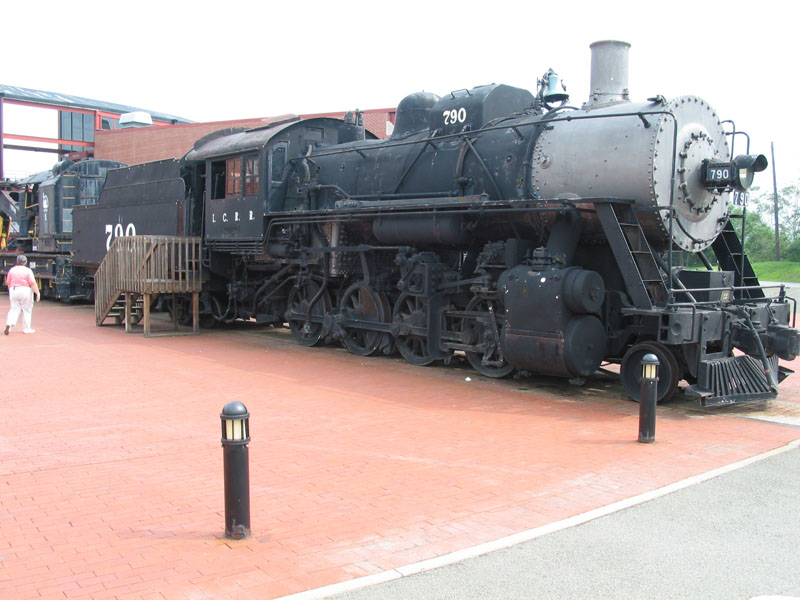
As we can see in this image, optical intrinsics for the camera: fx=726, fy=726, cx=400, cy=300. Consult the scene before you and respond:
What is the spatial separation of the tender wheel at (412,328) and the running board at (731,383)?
4094 mm

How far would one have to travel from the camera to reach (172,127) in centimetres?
3388

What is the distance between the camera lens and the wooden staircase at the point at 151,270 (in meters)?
→ 14.2

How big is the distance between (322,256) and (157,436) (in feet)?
19.9

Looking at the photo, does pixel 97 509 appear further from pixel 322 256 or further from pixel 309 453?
pixel 322 256

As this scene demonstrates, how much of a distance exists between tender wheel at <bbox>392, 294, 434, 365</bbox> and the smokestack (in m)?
3.74

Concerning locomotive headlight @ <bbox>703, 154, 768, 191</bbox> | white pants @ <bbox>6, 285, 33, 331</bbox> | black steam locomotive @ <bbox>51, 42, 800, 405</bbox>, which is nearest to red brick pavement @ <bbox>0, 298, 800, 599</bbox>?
black steam locomotive @ <bbox>51, 42, 800, 405</bbox>

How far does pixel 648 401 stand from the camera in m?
6.59

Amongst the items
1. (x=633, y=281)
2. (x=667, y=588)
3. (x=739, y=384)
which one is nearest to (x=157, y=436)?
(x=667, y=588)

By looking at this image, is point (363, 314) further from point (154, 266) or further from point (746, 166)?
point (746, 166)

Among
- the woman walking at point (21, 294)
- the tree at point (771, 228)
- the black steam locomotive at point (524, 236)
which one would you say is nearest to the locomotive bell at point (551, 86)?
the black steam locomotive at point (524, 236)

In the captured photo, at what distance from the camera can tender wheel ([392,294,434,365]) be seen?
10.9 m

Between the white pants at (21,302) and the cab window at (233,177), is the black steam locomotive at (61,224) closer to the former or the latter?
the white pants at (21,302)

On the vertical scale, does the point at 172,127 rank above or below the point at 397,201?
above

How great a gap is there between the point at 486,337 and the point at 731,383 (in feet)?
10.3
